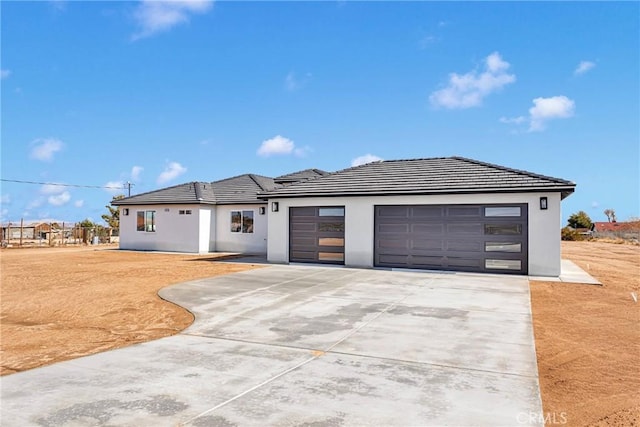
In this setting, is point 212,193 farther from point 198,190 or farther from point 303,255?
point 303,255

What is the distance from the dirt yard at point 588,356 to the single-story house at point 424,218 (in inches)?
129

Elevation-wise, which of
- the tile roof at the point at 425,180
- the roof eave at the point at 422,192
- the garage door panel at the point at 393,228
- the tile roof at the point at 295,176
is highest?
the tile roof at the point at 295,176

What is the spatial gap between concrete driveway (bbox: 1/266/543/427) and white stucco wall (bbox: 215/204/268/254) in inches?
508

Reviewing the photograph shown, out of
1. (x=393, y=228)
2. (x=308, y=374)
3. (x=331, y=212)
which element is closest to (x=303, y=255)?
(x=331, y=212)

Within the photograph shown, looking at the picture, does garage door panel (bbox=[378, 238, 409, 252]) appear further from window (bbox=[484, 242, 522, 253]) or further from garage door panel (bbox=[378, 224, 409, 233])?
window (bbox=[484, 242, 522, 253])

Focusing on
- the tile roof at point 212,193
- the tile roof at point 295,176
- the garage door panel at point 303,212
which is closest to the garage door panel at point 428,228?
the garage door panel at point 303,212

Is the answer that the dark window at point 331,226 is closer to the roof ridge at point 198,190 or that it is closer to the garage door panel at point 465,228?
the garage door panel at point 465,228

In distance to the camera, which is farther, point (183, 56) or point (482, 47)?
point (183, 56)

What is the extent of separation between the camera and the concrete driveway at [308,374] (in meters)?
3.29

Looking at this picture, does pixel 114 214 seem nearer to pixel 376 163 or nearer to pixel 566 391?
pixel 376 163

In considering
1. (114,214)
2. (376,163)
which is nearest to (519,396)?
(376,163)

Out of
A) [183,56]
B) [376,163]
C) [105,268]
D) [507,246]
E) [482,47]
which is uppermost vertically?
[183,56]

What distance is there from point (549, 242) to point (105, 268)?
53.3ft

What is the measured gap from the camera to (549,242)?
12234 millimetres
